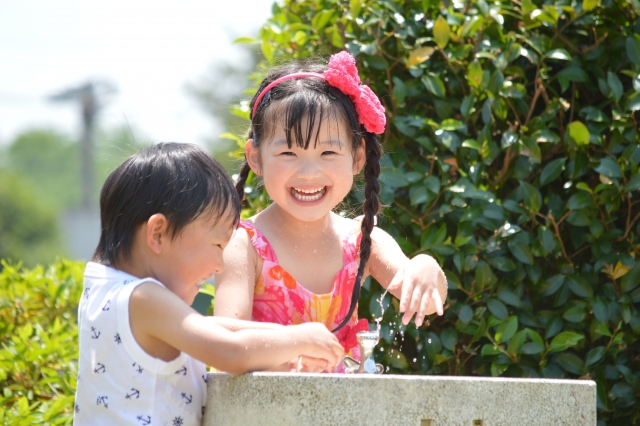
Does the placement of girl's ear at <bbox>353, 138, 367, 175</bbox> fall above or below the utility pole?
above

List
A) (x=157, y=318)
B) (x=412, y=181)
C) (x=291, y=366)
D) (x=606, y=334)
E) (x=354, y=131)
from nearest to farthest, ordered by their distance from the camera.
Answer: (x=157, y=318) < (x=291, y=366) < (x=354, y=131) < (x=606, y=334) < (x=412, y=181)

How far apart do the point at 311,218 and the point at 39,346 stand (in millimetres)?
1750

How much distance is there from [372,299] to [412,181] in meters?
0.48

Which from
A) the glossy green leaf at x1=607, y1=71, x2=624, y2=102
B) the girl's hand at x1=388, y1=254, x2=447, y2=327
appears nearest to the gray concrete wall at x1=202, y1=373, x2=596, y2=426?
the girl's hand at x1=388, y1=254, x2=447, y2=327

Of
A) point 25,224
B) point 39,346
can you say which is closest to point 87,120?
point 25,224

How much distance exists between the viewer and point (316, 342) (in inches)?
77.5

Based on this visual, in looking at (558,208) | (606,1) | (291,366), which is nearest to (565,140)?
(558,208)

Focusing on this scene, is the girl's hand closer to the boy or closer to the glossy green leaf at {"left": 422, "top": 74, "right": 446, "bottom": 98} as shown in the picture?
the boy

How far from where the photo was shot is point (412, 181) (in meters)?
3.04

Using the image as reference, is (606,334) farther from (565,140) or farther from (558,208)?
(565,140)

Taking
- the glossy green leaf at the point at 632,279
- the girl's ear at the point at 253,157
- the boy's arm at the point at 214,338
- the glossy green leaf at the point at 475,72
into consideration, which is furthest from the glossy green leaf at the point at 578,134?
the boy's arm at the point at 214,338

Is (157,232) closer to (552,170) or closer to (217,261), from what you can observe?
(217,261)

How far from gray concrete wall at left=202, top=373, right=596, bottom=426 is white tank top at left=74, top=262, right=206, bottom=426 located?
0.80 ft

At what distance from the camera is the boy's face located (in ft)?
6.92
